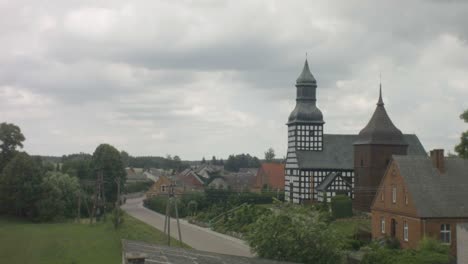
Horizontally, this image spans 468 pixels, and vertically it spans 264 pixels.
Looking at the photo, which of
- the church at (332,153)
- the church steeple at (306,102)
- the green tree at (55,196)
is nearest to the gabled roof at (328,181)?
the church at (332,153)

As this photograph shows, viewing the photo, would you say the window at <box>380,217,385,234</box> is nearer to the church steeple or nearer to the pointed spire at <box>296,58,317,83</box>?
the church steeple

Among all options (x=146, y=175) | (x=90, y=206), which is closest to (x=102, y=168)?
(x=90, y=206)

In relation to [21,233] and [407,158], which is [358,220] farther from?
[21,233]

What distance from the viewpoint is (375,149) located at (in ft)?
172

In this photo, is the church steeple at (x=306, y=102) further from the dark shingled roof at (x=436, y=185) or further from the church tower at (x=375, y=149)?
the dark shingled roof at (x=436, y=185)

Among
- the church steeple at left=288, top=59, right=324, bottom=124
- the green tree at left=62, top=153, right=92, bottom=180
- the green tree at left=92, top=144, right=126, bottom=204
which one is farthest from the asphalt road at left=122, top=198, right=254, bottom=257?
the green tree at left=62, top=153, right=92, bottom=180

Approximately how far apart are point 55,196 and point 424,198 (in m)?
39.0

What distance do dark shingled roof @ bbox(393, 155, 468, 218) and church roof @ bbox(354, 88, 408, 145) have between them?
1452cm

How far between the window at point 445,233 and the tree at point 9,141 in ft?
154

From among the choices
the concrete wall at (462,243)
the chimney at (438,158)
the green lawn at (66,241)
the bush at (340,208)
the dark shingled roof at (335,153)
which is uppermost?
the dark shingled roof at (335,153)

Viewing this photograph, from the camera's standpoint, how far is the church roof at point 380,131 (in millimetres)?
52125

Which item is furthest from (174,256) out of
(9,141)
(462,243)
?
(9,141)

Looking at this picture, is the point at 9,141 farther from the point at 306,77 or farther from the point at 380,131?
the point at 380,131

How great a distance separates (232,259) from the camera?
1886 centimetres
